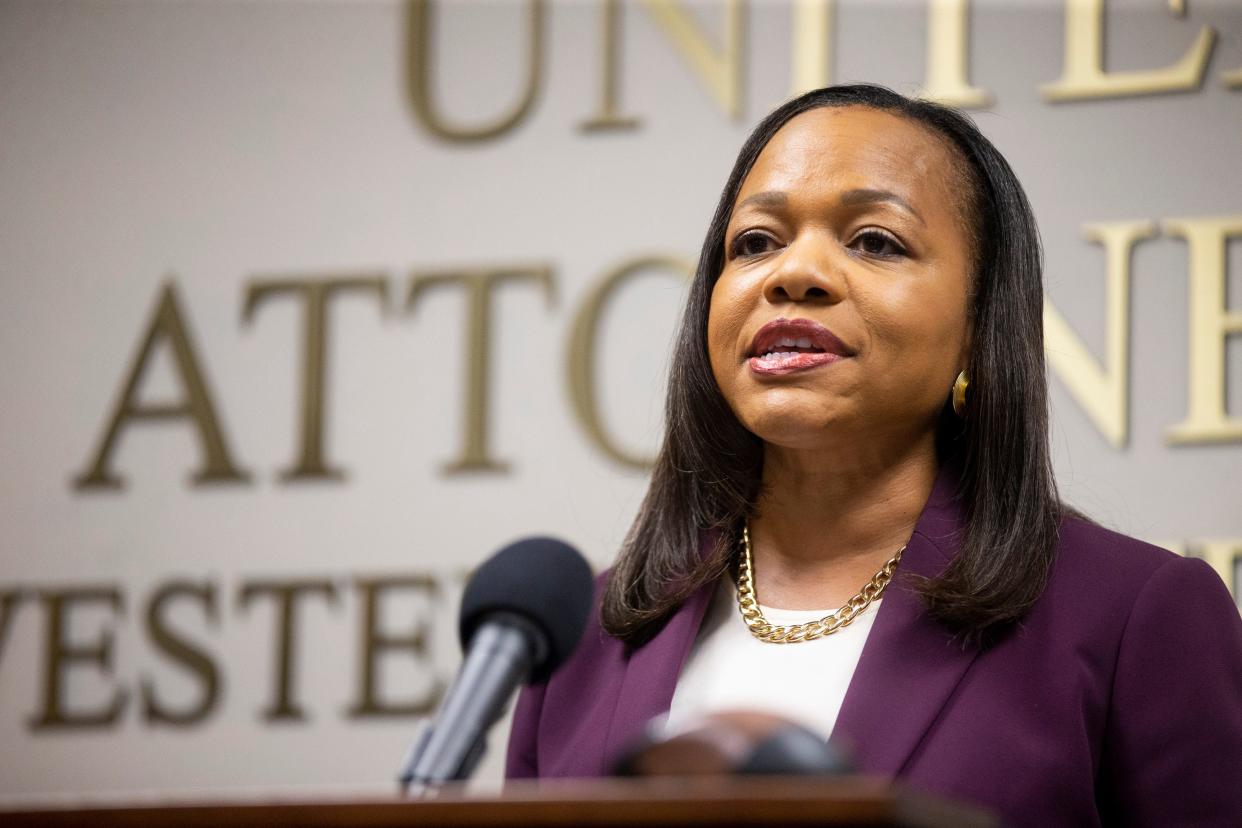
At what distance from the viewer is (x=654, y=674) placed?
2.08m

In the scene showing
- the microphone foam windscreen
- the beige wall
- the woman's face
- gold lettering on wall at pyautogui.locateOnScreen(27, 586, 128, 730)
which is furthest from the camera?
gold lettering on wall at pyautogui.locateOnScreen(27, 586, 128, 730)

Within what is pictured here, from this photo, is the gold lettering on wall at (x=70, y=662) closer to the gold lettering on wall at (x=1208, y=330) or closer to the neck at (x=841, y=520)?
the neck at (x=841, y=520)

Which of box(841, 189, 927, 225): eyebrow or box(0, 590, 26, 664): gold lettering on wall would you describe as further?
box(0, 590, 26, 664): gold lettering on wall

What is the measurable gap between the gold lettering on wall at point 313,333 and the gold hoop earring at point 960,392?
199 centimetres

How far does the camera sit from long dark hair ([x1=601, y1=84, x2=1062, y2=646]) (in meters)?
1.98

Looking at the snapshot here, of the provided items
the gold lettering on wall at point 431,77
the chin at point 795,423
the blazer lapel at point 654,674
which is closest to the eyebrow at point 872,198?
the chin at point 795,423

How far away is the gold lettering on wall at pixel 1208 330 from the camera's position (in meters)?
3.28

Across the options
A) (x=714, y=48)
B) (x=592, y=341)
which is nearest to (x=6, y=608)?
(x=592, y=341)

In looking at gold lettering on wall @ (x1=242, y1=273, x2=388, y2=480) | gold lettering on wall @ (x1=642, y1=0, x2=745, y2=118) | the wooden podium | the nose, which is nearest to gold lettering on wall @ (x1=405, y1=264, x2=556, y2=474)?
gold lettering on wall @ (x1=242, y1=273, x2=388, y2=480)

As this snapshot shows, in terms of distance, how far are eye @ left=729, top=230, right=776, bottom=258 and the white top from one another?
478 millimetres

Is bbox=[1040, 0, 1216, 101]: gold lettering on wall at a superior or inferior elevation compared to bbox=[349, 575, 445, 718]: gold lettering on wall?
superior

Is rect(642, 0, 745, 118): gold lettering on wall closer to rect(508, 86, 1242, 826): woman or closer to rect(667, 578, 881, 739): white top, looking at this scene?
rect(508, 86, 1242, 826): woman

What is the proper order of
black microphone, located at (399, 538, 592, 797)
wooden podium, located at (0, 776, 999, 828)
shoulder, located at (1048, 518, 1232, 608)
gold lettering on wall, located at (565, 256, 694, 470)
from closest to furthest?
wooden podium, located at (0, 776, 999, 828), black microphone, located at (399, 538, 592, 797), shoulder, located at (1048, 518, 1232, 608), gold lettering on wall, located at (565, 256, 694, 470)

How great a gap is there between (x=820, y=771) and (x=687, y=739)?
0.36 feet
